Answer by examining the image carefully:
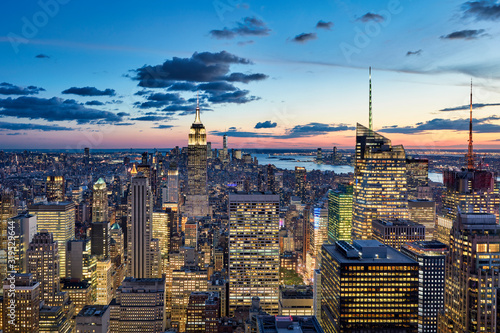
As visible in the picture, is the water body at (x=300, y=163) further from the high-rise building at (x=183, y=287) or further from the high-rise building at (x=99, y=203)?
the high-rise building at (x=99, y=203)

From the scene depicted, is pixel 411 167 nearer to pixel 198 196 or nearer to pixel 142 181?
pixel 142 181

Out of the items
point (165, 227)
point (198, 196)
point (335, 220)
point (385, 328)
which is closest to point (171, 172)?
point (198, 196)

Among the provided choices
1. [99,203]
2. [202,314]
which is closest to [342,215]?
[202,314]

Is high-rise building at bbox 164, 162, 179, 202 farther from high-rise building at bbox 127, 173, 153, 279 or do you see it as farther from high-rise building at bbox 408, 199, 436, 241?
high-rise building at bbox 408, 199, 436, 241

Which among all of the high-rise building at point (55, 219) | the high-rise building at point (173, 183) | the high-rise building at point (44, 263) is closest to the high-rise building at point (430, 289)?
the high-rise building at point (44, 263)

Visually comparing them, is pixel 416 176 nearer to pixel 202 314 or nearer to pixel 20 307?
pixel 202 314
